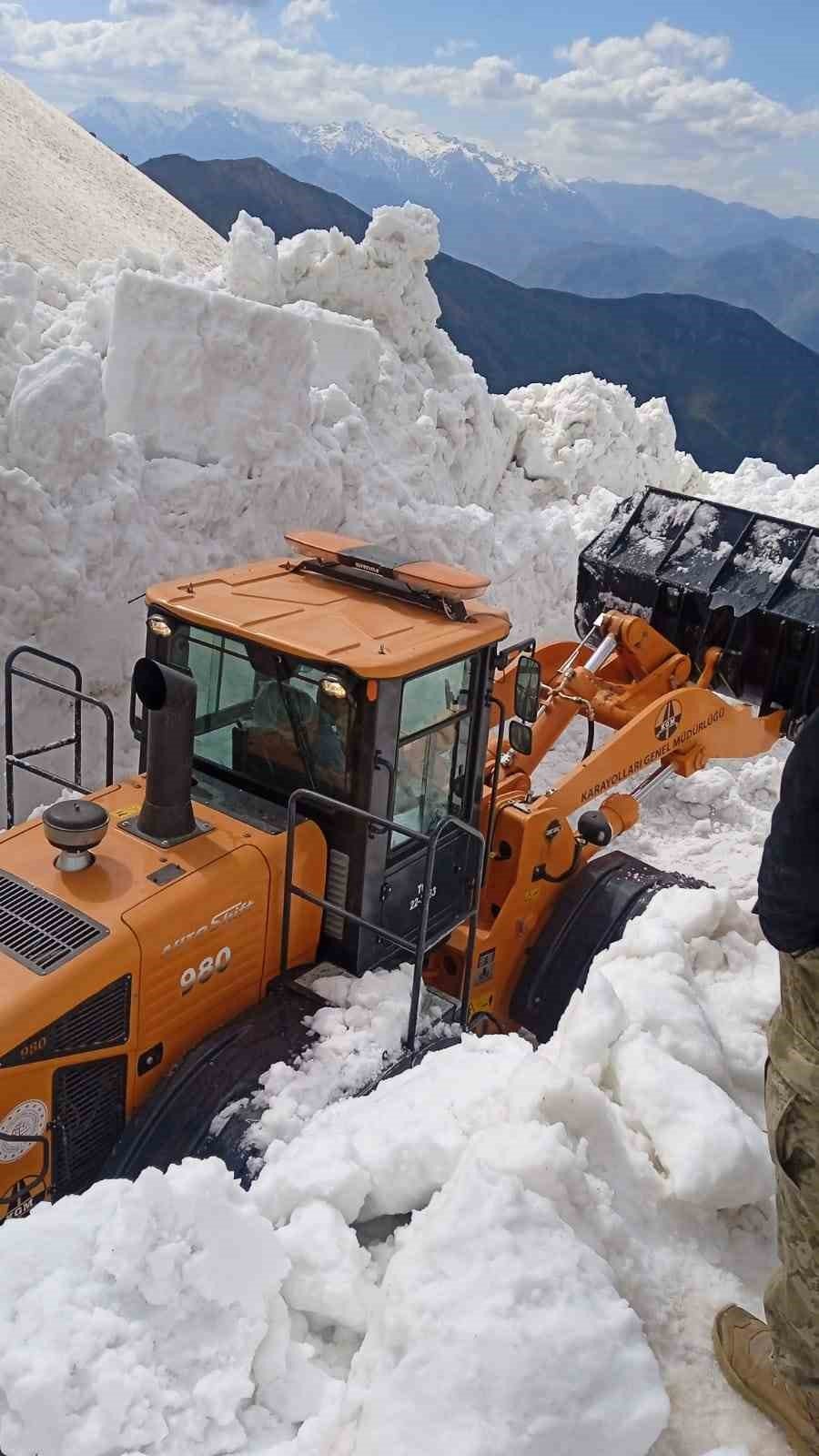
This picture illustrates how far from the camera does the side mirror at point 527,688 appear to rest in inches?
183

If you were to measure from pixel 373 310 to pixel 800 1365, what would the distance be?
433 inches

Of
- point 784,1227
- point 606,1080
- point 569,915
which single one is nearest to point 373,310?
point 569,915

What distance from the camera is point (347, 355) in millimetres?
10102

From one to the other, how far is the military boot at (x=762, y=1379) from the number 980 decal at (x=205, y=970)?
214 cm

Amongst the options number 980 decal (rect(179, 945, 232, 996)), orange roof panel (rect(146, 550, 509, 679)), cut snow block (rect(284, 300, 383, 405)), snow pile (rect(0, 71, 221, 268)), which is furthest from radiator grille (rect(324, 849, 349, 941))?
snow pile (rect(0, 71, 221, 268))

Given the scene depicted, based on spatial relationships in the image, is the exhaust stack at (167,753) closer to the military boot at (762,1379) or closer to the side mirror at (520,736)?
the side mirror at (520,736)

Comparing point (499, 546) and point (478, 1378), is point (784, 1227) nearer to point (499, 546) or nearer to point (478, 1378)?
point (478, 1378)

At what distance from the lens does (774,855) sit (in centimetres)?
204

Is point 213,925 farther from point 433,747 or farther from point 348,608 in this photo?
point 348,608

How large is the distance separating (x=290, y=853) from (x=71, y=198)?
26254 millimetres

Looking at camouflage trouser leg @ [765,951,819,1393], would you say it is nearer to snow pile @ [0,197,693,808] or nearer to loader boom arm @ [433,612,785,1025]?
loader boom arm @ [433,612,785,1025]

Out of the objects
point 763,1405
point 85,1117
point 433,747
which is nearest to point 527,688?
point 433,747

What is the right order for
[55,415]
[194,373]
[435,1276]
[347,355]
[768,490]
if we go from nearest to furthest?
1. [435,1276]
2. [55,415]
3. [194,373]
4. [347,355]
5. [768,490]

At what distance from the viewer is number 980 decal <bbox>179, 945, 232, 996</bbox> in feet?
13.1
